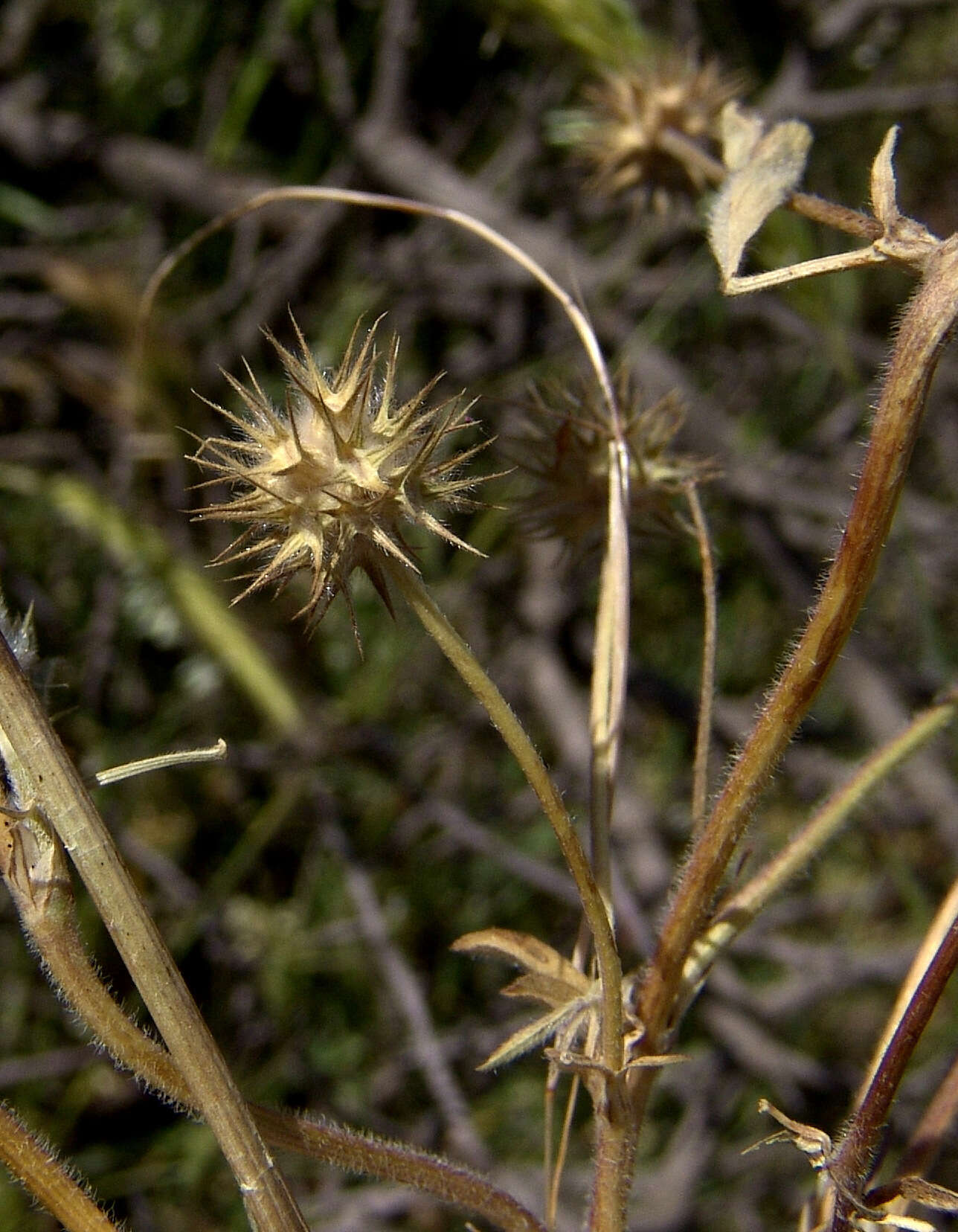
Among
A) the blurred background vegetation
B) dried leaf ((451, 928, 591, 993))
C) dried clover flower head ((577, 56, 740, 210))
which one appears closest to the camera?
dried leaf ((451, 928, 591, 993))

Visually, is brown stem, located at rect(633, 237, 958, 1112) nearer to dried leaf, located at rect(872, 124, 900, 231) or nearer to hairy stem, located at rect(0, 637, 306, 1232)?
dried leaf, located at rect(872, 124, 900, 231)

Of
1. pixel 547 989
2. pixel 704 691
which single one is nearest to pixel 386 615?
pixel 704 691

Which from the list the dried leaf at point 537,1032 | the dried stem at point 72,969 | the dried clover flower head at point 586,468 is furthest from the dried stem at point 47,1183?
the dried clover flower head at point 586,468

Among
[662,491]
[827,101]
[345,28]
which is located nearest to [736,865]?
[662,491]

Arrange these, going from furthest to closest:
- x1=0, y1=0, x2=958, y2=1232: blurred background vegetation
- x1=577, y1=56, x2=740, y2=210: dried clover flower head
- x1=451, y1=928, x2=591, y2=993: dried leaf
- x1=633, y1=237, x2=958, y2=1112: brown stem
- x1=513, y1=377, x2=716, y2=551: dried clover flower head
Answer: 1. x1=0, y1=0, x2=958, y2=1232: blurred background vegetation
2. x1=577, y1=56, x2=740, y2=210: dried clover flower head
3. x1=513, y1=377, x2=716, y2=551: dried clover flower head
4. x1=451, y1=928, x2=591, y2=993: dried leaf
5. x1=633, y1=237, x2=958, y2=1112: brown stem

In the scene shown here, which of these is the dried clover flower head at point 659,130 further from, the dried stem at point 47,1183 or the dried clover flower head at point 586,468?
the dried stem at point 47,1183

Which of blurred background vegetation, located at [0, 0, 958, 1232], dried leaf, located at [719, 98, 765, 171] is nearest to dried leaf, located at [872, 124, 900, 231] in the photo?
dried leaf, located at [719, 98, 765, 171]
